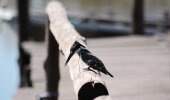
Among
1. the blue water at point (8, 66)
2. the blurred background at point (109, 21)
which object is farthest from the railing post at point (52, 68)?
the blurred background at point (109, 21)

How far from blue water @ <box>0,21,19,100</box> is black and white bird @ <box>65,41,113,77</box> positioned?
151 inches

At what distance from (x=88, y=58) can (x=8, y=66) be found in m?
9.66

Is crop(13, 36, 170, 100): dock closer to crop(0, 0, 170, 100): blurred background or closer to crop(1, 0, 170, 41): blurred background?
crop(0, 0, 170, 100): blurred background

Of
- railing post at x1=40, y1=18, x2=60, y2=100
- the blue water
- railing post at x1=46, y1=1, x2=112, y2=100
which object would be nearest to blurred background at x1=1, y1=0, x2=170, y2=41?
the blue water

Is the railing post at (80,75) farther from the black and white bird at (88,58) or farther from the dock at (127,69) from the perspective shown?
the dock at (127,69)

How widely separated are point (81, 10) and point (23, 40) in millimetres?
10010

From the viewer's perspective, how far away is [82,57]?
271cm

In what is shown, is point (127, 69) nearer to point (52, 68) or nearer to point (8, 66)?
point (52, 68)

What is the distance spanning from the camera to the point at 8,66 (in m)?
12.1

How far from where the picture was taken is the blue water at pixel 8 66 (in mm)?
9715

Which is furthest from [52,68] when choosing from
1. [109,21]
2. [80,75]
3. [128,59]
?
[109,21]

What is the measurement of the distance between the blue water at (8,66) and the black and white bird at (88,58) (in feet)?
12.6

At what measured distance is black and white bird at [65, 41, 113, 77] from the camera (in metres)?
2.51

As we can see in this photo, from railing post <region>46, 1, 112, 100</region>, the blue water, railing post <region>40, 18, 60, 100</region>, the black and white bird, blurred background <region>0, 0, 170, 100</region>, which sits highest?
the black and white bird
